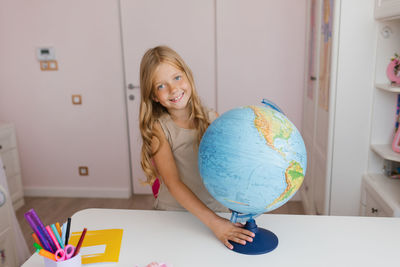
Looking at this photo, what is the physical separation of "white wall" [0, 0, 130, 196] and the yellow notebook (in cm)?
222

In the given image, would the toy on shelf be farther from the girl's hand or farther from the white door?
the white door

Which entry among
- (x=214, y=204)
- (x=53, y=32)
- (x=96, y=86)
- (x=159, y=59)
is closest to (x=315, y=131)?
(x=214, y=204)

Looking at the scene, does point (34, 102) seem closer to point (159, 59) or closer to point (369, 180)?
point (159, 59)

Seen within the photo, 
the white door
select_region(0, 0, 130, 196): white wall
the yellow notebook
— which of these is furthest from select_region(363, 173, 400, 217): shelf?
select_region(0, 0, 130, 196): white wall

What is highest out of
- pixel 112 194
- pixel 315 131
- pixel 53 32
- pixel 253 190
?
pixel 53 32

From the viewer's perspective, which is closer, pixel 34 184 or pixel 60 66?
pixel 60 66

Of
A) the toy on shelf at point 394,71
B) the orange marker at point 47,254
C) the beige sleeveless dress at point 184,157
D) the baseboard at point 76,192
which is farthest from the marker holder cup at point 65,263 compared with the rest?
the baseboard at point 76,192

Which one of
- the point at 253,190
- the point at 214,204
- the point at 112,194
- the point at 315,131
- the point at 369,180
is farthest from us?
the point at 112,194

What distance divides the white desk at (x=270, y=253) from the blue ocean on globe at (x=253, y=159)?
158 millimetres

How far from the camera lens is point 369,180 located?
188 cm

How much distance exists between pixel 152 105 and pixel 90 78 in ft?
6.82

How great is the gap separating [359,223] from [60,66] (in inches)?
115

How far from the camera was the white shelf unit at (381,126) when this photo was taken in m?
1.74

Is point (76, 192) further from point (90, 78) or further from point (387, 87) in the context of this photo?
point (387, 87)
